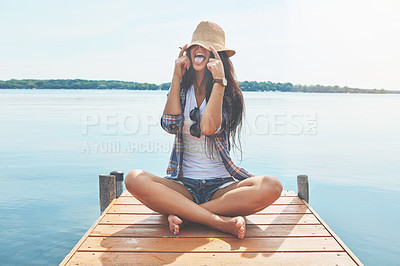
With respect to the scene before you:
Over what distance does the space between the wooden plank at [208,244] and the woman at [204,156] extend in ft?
0.45

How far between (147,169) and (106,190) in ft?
22.2

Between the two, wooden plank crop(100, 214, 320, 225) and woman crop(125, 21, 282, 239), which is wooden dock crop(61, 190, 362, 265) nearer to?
wooden plank crop(100, 214, 320, 225)

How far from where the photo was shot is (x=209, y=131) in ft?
12.0

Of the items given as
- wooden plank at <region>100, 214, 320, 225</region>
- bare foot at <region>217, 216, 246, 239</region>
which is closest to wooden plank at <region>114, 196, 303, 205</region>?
wooden plank at <region>100, 214, 320, 225</region>

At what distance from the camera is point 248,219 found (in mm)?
4074

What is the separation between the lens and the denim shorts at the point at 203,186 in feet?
12.6

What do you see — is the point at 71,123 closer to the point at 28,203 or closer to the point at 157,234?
the point at 28,203

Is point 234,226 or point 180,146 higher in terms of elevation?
point 180,146

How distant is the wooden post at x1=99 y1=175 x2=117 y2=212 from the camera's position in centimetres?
490

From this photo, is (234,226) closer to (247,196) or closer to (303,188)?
(247,196)

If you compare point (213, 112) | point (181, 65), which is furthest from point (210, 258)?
point (181, 65)

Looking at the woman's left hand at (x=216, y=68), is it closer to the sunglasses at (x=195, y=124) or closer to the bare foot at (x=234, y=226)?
the sunglasses at (x=195, y=124)

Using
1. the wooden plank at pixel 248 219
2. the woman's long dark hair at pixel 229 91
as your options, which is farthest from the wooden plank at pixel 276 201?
the woman's long dark hair at pixel 229 91

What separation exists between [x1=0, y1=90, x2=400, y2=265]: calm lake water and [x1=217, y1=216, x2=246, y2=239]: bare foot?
3162 millimetres
